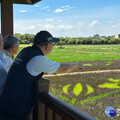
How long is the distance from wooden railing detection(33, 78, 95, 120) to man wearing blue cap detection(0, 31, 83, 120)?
0.15 ft

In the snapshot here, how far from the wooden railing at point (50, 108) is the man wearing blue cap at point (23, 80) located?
46 mm

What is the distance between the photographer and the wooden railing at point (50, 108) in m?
0.73

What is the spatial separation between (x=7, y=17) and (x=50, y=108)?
1.48m

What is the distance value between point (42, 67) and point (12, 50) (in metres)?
0.55

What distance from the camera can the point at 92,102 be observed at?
418 centimetres

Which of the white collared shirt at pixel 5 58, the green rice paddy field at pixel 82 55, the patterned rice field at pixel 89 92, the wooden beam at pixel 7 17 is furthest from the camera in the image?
the green rice paddy field at pixel 82 55

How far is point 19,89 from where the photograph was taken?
984 millimetres

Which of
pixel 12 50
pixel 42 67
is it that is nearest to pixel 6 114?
pixel 42 67

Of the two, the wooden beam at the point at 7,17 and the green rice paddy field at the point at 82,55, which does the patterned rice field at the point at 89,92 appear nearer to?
the wooden beam at the point at 7,17

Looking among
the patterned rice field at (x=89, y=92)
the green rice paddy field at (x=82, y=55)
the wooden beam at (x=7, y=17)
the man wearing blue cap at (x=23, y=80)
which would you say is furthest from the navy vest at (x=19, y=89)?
the green rice paddy field at (x=82, y=55)

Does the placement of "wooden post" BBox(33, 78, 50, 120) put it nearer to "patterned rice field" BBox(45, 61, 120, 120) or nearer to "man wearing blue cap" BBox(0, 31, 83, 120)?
"man wearing blue cap" BBox(0, 31, 83, 120)

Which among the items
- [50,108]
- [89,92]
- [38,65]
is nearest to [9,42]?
[38,65]

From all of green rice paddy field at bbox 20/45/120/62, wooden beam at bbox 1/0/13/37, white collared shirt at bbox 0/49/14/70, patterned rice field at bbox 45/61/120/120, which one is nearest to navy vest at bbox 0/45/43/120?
white collared shirt at bbox 0/49/14/70

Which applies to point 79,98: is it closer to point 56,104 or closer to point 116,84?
point 116,84
